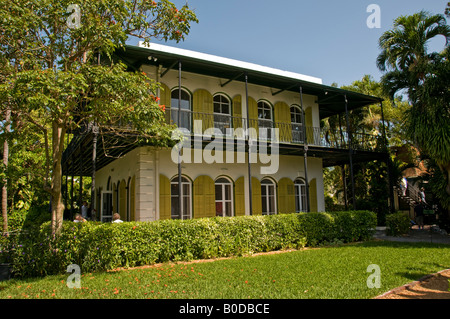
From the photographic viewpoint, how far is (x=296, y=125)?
48.8 feet

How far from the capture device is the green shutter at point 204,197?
463 inches

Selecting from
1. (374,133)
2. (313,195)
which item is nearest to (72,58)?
(313,195)

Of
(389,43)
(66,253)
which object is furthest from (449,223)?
(66,253)

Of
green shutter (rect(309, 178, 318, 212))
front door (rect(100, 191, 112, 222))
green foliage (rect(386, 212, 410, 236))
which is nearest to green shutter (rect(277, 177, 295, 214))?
green shutter (rect(309, 178, 318, 212))

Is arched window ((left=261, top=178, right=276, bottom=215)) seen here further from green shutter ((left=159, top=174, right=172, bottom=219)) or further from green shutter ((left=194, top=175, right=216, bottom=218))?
green shutter ((left=159, top=174, right=172, bottom=219))

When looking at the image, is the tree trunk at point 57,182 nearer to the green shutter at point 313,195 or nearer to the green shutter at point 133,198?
the green shutter at point 133,198

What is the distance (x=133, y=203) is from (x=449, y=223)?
12.7m

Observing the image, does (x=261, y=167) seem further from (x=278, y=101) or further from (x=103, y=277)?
(x=103, y=277)

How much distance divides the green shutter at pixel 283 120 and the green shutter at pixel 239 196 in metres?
2.76

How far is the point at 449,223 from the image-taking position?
1298 centimetres

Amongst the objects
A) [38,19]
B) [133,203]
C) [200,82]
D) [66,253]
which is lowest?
[66,253]

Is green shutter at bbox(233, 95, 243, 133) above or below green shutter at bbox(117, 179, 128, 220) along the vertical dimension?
above

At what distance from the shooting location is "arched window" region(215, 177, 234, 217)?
12520 mm

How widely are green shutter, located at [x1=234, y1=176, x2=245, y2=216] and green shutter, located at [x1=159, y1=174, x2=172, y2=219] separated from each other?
111 inches
